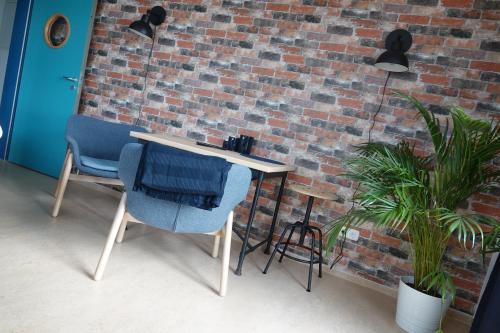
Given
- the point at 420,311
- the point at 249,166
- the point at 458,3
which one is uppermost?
the point at 458,3

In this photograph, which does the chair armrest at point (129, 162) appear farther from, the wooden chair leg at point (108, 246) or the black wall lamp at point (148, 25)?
the black wall lamp at point (148, 25)

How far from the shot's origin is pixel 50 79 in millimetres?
3900

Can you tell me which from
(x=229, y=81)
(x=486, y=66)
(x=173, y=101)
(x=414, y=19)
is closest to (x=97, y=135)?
(x=173, y=101)

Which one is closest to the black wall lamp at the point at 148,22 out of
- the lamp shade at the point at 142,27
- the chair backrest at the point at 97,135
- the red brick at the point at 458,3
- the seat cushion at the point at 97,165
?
the lamp shade at the point at 142,27

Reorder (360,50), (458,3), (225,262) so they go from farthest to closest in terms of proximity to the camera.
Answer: (360,50) → (458,3) → (225,262)

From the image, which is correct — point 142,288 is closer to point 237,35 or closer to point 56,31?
point 237,35

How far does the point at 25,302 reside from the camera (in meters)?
1.60

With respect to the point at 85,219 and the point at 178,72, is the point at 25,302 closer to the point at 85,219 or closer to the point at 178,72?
the point at 85,219

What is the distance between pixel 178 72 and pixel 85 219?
1.62 metres

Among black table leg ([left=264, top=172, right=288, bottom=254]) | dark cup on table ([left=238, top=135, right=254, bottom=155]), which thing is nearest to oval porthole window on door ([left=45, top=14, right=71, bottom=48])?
dark cup on table ([left=238, top=135, right=254, bottom=155])

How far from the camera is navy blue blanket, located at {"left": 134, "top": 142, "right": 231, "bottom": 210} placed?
5.64ft

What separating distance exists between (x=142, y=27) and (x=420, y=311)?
314cm

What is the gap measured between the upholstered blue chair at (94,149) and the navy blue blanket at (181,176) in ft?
3.75

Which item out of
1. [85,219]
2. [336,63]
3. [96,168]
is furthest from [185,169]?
[336,63]
